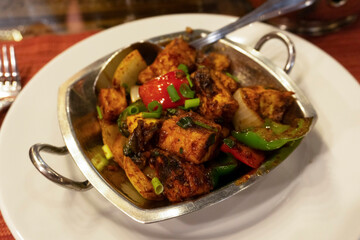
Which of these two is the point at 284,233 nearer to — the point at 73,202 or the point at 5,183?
the point at 73,202

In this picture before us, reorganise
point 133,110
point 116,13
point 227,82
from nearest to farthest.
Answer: point 133,110 → point 227,82 → point 116,13

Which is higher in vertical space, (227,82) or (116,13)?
(116,13)

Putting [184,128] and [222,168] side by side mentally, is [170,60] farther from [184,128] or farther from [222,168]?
[222,168]

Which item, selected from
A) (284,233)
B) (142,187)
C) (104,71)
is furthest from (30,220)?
(284,233)

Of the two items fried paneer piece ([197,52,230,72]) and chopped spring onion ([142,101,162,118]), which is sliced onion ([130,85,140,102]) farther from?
fried paneer piece ([197,52,230,72])

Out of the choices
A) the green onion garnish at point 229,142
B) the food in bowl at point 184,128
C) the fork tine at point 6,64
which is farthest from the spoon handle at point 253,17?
the fork tine at point 6,64

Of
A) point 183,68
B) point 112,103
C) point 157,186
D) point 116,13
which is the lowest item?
point 157,186

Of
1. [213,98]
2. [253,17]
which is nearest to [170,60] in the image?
[213,98]

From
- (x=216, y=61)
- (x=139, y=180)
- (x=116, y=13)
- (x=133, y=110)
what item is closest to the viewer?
(x=139, y=180)
